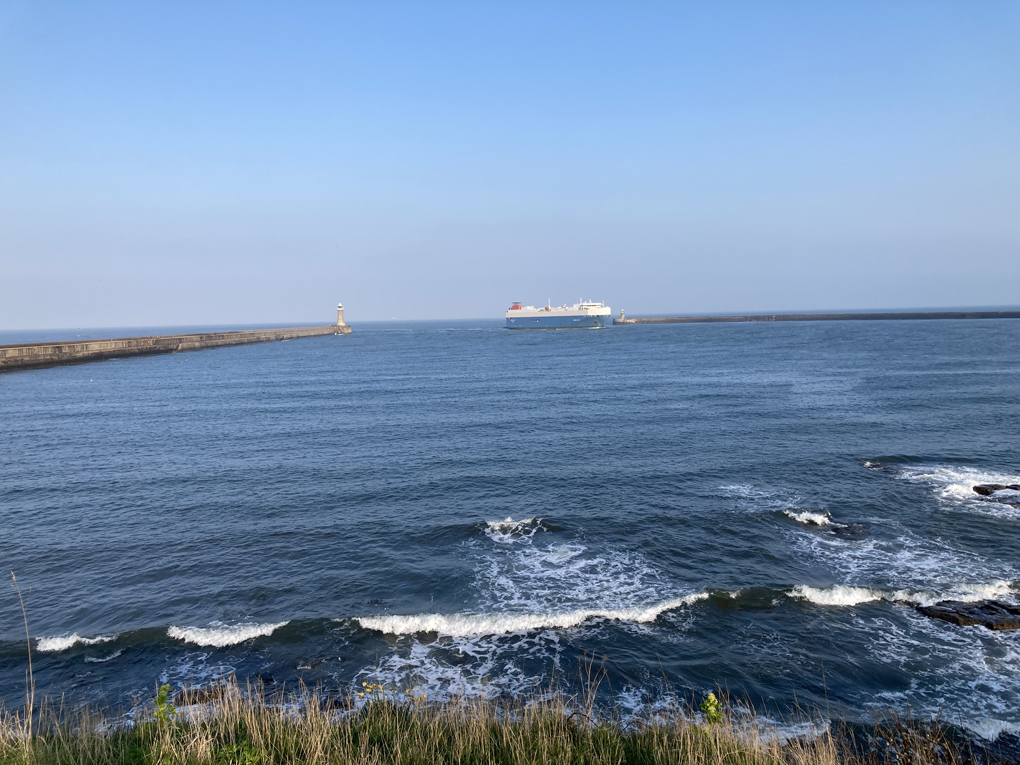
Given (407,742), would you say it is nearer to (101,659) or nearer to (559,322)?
(101,659)

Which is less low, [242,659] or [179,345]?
[179,345]

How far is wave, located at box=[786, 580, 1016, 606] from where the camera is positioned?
16750 mm

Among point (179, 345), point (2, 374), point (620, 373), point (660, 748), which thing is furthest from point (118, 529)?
point (179, 345)

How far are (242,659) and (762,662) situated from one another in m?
13.6

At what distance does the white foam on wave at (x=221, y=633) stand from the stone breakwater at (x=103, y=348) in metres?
92.6

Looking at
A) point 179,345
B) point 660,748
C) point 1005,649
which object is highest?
point 179,345

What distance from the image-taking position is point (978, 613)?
15891 mm

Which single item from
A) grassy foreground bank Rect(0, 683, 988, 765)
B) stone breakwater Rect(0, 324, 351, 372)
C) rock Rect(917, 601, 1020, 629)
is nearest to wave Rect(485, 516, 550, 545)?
grassy foreground bank Rect(0, 683, 988, 765)

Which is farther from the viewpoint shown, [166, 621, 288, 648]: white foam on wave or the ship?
the ship

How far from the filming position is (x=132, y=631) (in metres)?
16.0

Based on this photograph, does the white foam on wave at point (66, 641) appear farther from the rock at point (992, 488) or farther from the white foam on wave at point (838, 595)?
the rock at point (992, 488)

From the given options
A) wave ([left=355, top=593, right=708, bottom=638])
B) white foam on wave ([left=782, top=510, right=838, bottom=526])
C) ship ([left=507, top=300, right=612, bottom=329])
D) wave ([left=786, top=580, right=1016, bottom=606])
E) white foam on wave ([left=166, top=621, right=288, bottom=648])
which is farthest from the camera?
ship ([left=507, top=300, right=612, bottom=329])

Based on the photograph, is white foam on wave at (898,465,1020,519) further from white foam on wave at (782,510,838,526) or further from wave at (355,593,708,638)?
wave at (355,593,708,638)

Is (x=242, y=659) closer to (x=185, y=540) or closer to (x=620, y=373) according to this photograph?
(x=185, y=540)
